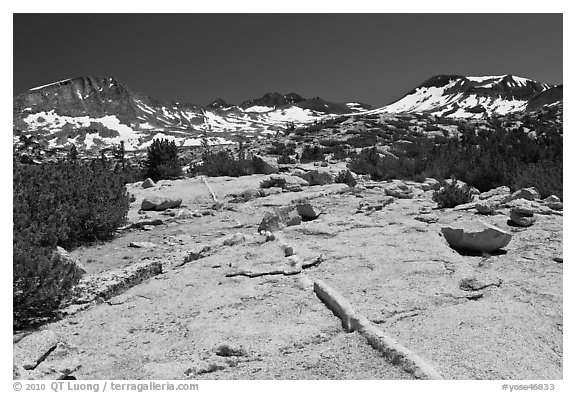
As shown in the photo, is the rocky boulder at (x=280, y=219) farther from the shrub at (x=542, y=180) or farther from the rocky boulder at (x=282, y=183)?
the shrub at (x=542, y=180)

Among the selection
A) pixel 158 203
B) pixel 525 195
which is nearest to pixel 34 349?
pixel 158 203

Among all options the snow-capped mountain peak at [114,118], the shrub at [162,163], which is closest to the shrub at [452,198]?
the shrub at [162,163]

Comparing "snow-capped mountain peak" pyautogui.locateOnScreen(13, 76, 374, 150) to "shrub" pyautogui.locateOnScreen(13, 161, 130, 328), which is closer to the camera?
"shrub" pyautogui.locateOnScreen(13, 161, 130, 328)

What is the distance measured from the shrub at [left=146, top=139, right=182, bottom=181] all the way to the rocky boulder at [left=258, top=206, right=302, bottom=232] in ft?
24.2

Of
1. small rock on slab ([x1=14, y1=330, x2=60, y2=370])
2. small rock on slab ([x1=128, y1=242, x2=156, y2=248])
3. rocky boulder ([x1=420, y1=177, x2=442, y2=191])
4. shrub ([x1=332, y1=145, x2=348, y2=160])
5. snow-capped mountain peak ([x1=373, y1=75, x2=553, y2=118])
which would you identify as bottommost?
snow-capped mountain peak ([x1=373, y1=75, x2=553, y2=118])

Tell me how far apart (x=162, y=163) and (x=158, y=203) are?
232 inches

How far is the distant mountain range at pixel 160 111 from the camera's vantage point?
76.4m

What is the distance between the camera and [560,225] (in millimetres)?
5191

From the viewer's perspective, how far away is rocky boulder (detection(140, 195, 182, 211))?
7926mm

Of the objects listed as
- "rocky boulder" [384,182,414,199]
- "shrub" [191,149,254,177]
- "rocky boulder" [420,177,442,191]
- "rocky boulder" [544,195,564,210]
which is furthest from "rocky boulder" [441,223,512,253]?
"shrub" [191,149,254,177]

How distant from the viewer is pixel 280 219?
5906 mm

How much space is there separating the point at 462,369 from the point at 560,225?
137 inches

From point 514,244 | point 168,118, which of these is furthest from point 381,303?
point 168,118

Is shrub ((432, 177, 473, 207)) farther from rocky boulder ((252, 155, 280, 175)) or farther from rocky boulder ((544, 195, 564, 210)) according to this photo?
rocky boulder ((252, 155, 280, 175))
